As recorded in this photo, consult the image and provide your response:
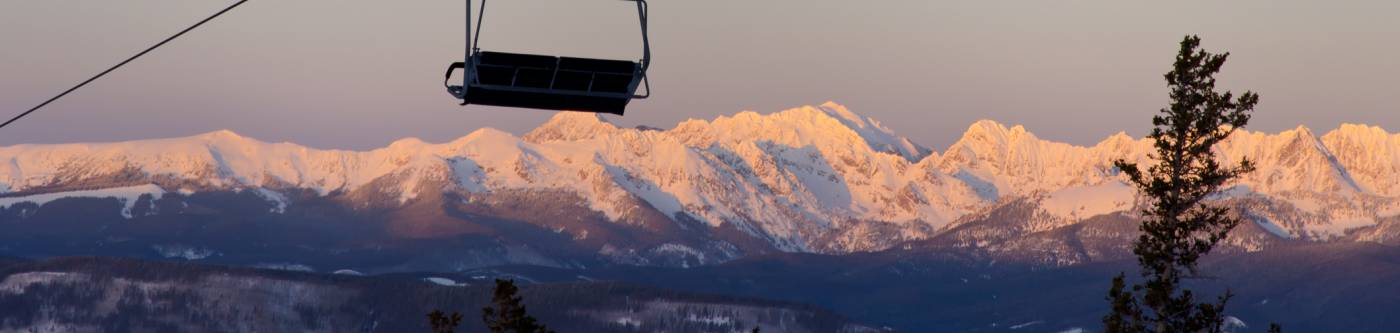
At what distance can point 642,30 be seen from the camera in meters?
43.3

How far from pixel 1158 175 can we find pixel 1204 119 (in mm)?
1797

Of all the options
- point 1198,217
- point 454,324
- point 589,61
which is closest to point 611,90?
point 589,61

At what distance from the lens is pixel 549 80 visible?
43.2 meters

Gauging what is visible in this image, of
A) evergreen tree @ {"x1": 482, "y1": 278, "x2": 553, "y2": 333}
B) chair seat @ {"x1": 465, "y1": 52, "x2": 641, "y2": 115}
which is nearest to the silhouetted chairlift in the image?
chair seat @ {"x1": 465, "y1": 52, "x2": 641, "y2": 115}

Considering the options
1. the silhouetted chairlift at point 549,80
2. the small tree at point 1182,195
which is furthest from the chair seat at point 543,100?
the small tree at point 1182,195

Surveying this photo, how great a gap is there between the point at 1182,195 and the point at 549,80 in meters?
26.0

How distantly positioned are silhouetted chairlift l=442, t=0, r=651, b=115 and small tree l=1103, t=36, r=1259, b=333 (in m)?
23.2

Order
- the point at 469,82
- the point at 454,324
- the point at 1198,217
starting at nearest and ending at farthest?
the point at 469,82, the point at 1198,217, the point at 454,324

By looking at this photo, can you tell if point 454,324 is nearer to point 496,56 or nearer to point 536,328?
point 536,328

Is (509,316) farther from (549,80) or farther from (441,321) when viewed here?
(549,80)

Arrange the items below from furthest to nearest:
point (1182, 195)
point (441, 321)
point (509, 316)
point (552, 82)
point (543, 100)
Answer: point (441, 321) → point (509, 316) → point (1182, 195) → point (552, 82) → point (543, 100)

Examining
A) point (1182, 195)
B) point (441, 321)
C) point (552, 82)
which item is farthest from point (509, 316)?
point (552, 82)

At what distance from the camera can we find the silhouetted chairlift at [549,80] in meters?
42.6

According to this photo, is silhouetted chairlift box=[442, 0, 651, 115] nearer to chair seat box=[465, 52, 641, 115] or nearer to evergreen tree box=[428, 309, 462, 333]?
chair seat box=[465, 52, 641, 115]
